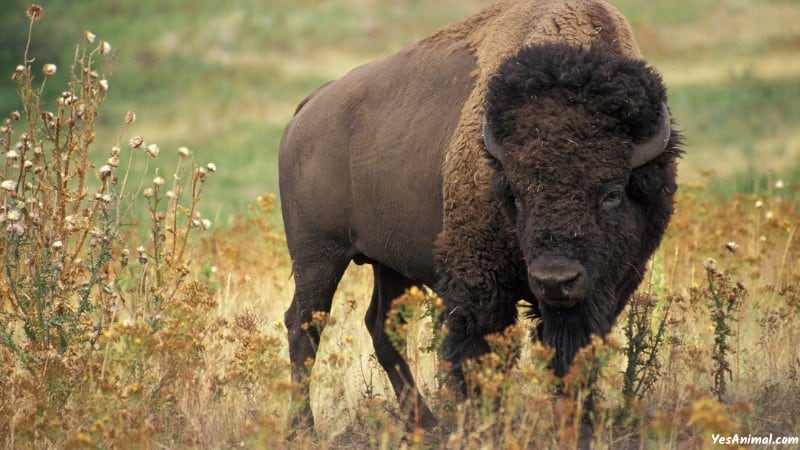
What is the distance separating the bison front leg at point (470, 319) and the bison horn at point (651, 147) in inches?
37.8

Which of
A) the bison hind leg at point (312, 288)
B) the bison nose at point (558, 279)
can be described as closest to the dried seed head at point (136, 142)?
the bison hind leg at point (312, 288)

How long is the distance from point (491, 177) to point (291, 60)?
126 feet

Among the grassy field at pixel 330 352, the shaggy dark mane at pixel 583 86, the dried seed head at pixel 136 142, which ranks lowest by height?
the grassy field at pixel 330 352

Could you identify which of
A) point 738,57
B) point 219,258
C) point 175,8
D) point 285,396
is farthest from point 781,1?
point 285,396

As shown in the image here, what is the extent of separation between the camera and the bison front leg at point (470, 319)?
213 inches

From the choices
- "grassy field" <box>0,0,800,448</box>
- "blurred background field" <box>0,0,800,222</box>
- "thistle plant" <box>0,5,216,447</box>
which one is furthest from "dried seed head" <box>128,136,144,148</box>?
"blurred background field" <box>0,0,800,222</box>

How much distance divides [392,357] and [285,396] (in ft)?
8.22

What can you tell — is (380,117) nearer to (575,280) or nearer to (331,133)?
(331,133)

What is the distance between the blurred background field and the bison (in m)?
17.2

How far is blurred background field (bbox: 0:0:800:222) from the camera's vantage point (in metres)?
30.3

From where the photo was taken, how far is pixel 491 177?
540 cm

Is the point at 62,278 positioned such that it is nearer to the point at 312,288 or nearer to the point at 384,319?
the point at 312,288

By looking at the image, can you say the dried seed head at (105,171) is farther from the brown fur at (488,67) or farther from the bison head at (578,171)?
the bison head at (578,171)

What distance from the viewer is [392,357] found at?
6.94 metres
